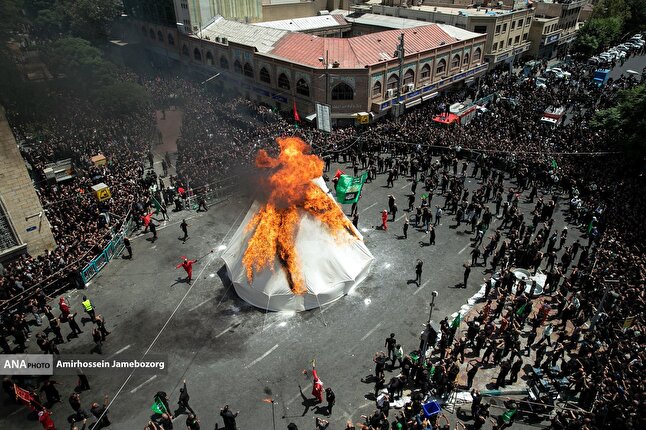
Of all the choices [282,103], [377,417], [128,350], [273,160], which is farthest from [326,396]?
[282,103]

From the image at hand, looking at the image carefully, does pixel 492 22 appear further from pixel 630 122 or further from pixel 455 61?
pixel 630 122

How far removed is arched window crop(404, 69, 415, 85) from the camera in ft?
135

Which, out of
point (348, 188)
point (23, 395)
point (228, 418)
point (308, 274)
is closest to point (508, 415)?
point (228, 418)

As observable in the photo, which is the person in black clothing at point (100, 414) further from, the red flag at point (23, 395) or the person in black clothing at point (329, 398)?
the person in black clothing at point (329, 398)

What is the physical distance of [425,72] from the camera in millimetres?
42719

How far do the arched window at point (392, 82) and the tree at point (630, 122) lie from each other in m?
17.1

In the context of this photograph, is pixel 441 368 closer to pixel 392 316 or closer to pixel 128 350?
pixel 392 316

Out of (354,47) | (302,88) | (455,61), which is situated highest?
(354,47)

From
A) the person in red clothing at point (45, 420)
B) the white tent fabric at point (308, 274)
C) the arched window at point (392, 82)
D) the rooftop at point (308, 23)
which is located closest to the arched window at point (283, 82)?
the arched window at point (392, 82)

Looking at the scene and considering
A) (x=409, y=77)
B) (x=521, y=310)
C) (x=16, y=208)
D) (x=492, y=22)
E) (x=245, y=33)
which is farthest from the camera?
(x=492, y=22)

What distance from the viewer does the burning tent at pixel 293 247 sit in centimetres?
1827

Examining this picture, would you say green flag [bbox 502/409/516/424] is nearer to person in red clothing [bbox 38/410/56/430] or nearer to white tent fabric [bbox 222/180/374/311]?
white tent fabric [bbox 222/180/374/311]

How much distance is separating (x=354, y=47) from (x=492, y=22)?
21751mm

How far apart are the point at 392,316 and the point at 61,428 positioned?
13.1m
